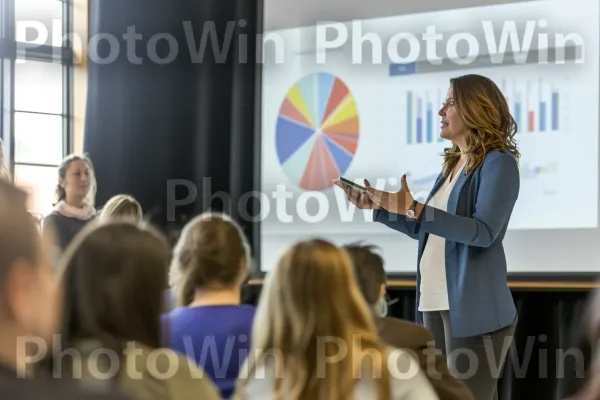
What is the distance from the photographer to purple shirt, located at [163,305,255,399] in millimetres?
2068

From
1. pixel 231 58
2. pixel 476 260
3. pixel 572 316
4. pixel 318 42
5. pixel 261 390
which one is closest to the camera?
pixel 261 390

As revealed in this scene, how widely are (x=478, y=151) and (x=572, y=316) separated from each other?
166 cm

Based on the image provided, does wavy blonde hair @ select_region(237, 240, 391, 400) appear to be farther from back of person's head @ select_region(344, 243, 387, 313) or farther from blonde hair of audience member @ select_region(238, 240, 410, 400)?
back of person's head @ select_region(344, 243, 387, 313)

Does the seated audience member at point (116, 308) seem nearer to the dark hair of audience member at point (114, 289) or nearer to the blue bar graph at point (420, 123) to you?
the dark hair of audience member at point (114, 289)

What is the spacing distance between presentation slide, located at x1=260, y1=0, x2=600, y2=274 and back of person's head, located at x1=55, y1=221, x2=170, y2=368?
2.90 metres

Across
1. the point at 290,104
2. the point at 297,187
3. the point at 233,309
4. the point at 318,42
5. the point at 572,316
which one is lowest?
the point at 572,316

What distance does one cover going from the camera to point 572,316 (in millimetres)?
3979

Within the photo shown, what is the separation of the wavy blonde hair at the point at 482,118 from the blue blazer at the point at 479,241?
34 millimetres

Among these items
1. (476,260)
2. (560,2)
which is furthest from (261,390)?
(560,2)

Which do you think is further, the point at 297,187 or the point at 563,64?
the point at 297,187

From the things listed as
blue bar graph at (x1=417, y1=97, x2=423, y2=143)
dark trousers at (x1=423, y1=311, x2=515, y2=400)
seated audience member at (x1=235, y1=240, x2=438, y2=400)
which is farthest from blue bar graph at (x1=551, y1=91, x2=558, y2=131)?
seated audience member at (x1=235, y1=240, x2=438, y2=400)

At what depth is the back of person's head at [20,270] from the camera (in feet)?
3.68

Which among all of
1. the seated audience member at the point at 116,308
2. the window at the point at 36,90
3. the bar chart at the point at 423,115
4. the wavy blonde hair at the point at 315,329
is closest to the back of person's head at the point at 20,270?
the seated audience member at the point at 116,308

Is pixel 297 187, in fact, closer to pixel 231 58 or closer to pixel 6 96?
pixel 231 58
